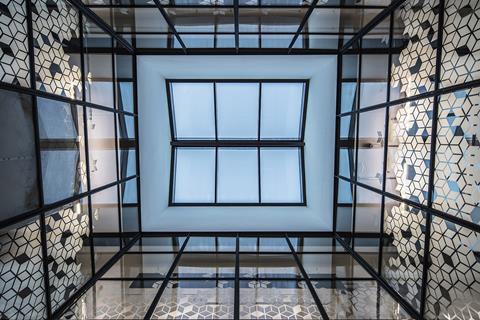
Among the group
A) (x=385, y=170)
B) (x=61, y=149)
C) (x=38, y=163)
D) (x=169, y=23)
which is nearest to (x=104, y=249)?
(x=61, y=149)

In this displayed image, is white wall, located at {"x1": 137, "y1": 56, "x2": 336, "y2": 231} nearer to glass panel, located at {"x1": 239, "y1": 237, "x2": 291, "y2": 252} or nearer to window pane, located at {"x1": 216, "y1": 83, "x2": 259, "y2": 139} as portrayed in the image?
glass panel, located at {"x1": 239, "y1": 237, "x2": 291, "y2": 252}

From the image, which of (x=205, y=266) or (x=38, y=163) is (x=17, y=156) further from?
(x=205, y=266)

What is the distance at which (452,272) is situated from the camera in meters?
4.07

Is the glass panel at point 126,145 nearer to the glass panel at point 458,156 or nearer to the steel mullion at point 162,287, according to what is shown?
the steel mullion at point 162,287

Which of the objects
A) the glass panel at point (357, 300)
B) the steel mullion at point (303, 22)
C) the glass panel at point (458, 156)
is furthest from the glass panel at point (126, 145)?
the glass panel at point (458, 156)

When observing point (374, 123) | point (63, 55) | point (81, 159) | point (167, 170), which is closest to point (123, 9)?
point (63, 55)

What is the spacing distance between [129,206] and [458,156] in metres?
6.91

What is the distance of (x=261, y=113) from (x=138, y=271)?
556 cm

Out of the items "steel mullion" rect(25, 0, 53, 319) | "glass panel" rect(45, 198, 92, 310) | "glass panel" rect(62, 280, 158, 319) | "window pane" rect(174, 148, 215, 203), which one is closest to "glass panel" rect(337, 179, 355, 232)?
"window pane" rect(174, 148, 215, 203)

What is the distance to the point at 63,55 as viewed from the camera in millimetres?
5141

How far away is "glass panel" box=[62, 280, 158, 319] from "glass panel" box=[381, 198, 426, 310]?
13.9ft

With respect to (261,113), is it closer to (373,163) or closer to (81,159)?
(373,163)

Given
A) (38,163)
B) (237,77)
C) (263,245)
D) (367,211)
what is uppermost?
(237,77)

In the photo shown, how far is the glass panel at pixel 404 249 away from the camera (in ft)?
15.9
